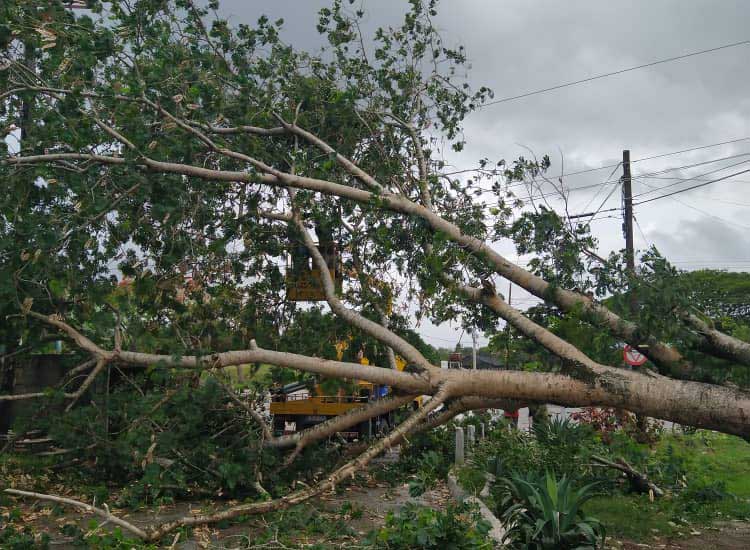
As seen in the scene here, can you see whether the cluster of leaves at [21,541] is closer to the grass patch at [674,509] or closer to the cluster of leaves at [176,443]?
the cluster of leaves at [176,443]

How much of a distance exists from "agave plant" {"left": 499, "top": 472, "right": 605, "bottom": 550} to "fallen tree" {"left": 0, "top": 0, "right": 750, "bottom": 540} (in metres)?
1.27

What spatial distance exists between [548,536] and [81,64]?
19.5ft

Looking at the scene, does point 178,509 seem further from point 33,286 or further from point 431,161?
point 431,161

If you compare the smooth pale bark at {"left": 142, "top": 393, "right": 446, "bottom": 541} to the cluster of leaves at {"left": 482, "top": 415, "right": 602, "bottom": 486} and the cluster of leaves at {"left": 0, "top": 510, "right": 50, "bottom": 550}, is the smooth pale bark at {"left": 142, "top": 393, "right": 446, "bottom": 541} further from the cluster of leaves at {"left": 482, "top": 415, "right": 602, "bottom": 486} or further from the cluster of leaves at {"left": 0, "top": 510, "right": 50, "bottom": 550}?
the cluster of leaves at {"left": 482, "top": 415, "right": 602, "bottom": 486}

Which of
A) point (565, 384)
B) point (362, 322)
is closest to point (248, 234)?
point (362, 322)

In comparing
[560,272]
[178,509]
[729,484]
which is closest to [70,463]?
[178,509]

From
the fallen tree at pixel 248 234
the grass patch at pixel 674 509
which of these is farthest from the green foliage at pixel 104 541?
the grass patch at pixel 674 509

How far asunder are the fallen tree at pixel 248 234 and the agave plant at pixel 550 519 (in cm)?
127

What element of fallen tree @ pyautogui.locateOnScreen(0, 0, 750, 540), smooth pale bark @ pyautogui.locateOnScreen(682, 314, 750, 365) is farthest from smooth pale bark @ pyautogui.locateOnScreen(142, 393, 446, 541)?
smooth pale bark @ pyautogui.locateOnScreen(682, 314, 750, 365)

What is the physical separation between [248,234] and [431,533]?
5090mm

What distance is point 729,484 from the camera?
9.33 m

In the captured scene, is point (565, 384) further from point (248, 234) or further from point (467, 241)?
point (248, 234)

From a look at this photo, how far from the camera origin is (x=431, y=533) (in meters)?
4.73

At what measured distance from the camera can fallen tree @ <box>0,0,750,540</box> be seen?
6.80 metres
